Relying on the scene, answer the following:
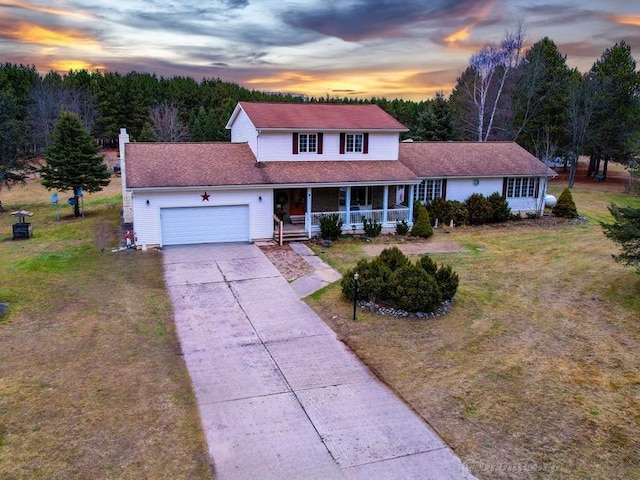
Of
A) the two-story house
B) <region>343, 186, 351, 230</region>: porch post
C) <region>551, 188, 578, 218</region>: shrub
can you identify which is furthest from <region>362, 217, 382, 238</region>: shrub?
<region>551, 188, 578, 218</region>: shrub

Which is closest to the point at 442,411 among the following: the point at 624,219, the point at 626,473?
the point at 626,473

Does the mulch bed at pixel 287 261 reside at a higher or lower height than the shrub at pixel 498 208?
lower

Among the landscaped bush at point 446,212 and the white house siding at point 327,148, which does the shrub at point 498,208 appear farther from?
the white house siding at point 327,148

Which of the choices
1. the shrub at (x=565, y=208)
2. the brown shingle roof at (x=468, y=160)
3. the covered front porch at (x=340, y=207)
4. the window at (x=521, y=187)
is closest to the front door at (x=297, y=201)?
the covered front porch at (x=340, y=207)

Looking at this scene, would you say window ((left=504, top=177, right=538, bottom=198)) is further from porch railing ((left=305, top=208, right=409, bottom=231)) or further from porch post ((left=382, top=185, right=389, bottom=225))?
porch post ((left=382, top=185, right=389, bottom=225))

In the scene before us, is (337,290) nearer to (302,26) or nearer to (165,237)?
(165,237)

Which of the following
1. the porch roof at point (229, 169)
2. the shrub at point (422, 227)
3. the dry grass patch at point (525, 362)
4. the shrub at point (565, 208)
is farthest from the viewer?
the shrub at point (565, 208)
